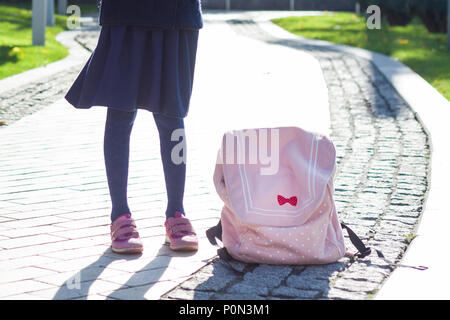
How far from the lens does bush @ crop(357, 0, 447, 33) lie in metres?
16.3

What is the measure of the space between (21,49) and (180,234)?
27.6 ft

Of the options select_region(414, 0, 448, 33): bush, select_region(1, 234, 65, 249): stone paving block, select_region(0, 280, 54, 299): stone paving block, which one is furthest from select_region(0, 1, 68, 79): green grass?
select_region(414, 0, 448, 33): bush

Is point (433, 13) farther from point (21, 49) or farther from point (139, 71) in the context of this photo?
point (139, 71)

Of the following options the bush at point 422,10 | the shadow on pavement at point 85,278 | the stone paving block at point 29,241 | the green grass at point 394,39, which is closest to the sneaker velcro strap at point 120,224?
the shadow on pavement at point 85,278

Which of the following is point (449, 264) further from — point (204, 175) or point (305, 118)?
point (305, 118)

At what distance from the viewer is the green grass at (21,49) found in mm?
10107

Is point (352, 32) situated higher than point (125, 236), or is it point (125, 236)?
point (125, 236)

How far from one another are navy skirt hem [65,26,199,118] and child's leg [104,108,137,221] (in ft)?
0.25

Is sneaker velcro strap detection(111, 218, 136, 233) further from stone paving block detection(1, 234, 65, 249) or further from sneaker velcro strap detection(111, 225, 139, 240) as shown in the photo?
stone paving block detection(1, 234, 65, 249)

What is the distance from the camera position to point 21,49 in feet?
36.7

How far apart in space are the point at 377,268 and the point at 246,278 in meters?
0.53

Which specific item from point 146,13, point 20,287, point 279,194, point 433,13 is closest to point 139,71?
point 146,13

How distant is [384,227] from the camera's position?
3732 mm
